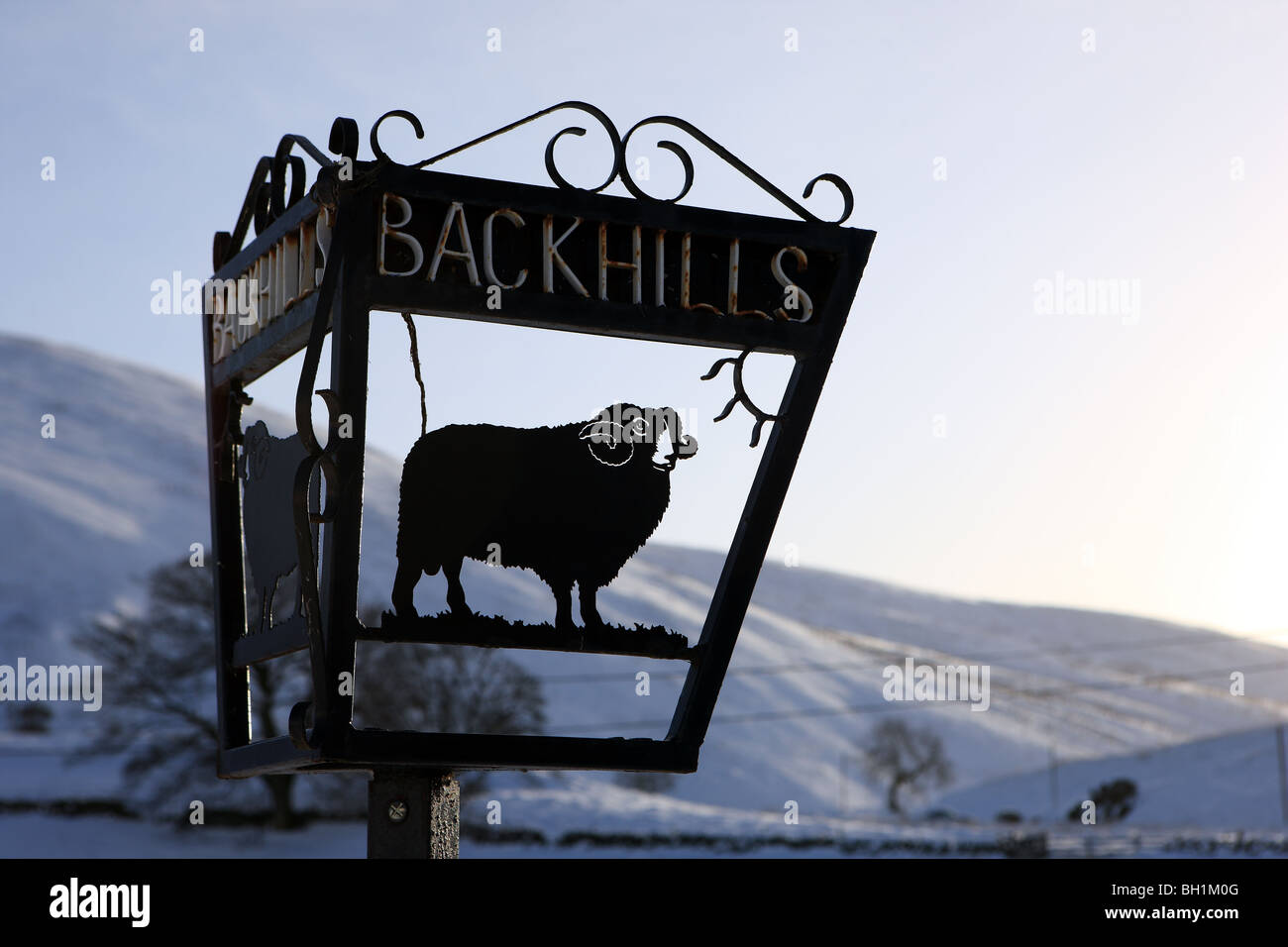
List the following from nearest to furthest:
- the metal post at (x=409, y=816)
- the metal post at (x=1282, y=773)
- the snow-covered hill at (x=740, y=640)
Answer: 1. the metal post at (x=409, y=816)
2. the metal post at (x=1282, y=773)
3. the snow-covered hill at (x=740, y=640)

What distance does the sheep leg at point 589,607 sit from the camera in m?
3.64

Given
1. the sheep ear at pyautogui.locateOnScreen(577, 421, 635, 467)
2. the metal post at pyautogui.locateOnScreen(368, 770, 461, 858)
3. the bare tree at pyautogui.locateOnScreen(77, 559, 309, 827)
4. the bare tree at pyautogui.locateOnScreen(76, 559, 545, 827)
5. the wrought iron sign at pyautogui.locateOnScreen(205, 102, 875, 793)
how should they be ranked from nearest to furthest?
1. the wrought iron sign at pyautogui.locateOnScreen(205, 102, 875, 793)
2. the metal post at pyautogui.locateOnScreen(368, 770, 461, 858)
3. the sheep ear at pyautogui.locateOnScreen(577, 421, 635, 467)
4. the bare tree at pyautogui.locateOnScreen(76, 559, 545, 827)
5. the bare tree at pyautogui.locateOnScreen(77, 559, 309, 827)

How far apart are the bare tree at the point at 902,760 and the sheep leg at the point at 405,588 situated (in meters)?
72.2

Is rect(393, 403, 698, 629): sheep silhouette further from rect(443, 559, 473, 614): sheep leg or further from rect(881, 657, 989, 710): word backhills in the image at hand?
rect(881, 657, 989, 710): word backhills

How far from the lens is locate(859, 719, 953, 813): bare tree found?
78.0m

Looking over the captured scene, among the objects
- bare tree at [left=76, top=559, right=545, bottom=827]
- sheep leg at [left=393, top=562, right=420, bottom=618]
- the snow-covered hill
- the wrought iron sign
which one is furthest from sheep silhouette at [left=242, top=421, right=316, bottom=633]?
the snow-covered hill

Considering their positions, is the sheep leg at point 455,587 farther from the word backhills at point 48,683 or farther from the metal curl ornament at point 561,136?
the word backhills at point 48,683

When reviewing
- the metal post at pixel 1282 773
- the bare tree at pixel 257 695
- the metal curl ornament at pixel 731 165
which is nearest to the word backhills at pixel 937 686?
the metal post at pixel 1282 773

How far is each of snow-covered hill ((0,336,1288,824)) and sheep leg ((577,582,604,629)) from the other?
161 ft

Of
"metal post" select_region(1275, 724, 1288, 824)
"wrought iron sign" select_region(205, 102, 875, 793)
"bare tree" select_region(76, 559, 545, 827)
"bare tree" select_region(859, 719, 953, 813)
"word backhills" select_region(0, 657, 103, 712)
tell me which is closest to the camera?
"wrought iron sign" select_region(205, 102, 875, 793)
